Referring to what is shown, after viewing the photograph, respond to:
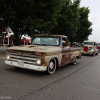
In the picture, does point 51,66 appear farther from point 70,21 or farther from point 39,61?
point 70,21

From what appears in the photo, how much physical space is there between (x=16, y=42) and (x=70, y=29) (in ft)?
36.1

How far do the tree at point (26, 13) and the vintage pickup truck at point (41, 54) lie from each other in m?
5.87

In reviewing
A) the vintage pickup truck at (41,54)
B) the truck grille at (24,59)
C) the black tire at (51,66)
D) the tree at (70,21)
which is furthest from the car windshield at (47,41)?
the tree at (70,21)

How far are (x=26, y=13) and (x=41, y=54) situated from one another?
27.8 ft

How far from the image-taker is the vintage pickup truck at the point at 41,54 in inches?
200

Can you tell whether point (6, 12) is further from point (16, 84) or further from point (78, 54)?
point (16, 84)

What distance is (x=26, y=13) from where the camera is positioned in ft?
40.6

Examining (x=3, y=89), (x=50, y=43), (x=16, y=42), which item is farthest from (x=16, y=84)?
(x=16, y=42)

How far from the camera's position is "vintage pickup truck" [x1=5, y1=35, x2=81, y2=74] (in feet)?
16.7

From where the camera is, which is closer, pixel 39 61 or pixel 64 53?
pixel 39 61

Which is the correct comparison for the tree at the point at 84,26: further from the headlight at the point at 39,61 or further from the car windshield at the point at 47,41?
the headlight at the point at 39,61

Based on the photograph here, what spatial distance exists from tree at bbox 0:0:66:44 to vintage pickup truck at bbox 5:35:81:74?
19.3 feet

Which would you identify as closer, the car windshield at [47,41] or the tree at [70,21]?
the car windshield at [47,41]

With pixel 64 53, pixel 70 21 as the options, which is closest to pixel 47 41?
pixel 64 53
